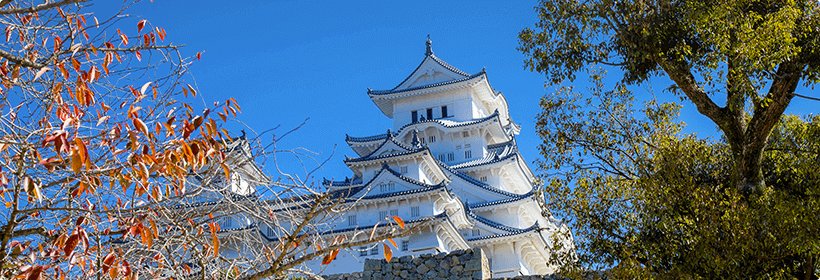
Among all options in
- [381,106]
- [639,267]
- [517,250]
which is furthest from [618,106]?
[381,106]

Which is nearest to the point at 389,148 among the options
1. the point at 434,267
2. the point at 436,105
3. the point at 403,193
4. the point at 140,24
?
the point at 403,193

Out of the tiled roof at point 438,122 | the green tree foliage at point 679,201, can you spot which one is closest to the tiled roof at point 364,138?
the tiled roof at point 438,122

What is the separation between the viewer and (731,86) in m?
10.3

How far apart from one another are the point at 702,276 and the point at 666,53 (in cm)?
381

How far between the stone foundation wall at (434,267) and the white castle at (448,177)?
288 inches

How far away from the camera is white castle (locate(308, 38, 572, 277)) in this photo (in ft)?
96.5

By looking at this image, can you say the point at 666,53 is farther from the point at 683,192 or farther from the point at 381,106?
the point at 381,106

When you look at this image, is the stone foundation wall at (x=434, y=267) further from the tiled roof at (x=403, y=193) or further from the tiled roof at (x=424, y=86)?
the tiled roof at (x=424, y=86)

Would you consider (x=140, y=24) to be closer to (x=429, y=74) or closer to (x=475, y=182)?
(x=475, y=182)

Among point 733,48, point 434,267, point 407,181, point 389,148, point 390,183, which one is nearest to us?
point 733,48

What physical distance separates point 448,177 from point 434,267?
702 inches

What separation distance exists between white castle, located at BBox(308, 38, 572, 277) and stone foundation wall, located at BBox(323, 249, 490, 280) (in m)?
7.32

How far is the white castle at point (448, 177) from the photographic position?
2941cm

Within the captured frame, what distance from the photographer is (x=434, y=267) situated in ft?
55.7
